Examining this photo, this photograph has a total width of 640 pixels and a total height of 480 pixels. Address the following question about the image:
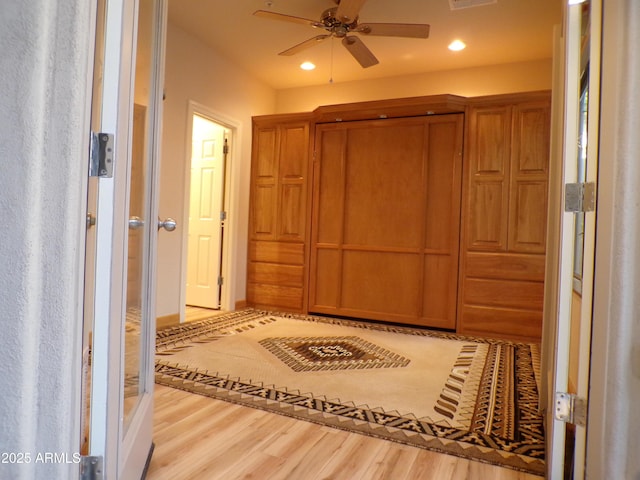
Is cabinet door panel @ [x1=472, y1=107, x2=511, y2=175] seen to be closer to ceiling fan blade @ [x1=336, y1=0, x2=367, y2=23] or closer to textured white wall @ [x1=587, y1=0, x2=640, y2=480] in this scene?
ceiling fan blade @ [x1=336, y1=0, x2=367, y2=23]

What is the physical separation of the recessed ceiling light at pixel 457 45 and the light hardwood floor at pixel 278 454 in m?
3.67

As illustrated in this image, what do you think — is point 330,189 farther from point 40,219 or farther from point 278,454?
point 40,219

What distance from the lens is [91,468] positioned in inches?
38.8

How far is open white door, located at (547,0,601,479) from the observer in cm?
117

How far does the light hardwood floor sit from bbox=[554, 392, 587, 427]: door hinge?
0.46 metres

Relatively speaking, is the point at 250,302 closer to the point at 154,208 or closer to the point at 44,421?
the point at 154,208

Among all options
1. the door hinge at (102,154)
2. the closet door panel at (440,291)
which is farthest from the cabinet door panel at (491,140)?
the door hinge at (102,154)

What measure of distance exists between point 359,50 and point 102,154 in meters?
2.87

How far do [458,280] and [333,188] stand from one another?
1603 millimetres

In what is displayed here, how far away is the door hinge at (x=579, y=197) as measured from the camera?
3.84ft

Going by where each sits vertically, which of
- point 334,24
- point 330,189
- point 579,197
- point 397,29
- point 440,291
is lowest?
point 440,291

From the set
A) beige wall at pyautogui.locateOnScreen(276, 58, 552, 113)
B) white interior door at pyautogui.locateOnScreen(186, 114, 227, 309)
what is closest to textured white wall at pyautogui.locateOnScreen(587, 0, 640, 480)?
beige wall at pyautogui.locateOnScreen(276, 58, 552, 113)

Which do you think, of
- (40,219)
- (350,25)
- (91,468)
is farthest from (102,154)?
(350,25)

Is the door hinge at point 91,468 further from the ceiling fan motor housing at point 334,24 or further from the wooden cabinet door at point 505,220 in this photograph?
the wooden cabinet door at point 505,220
